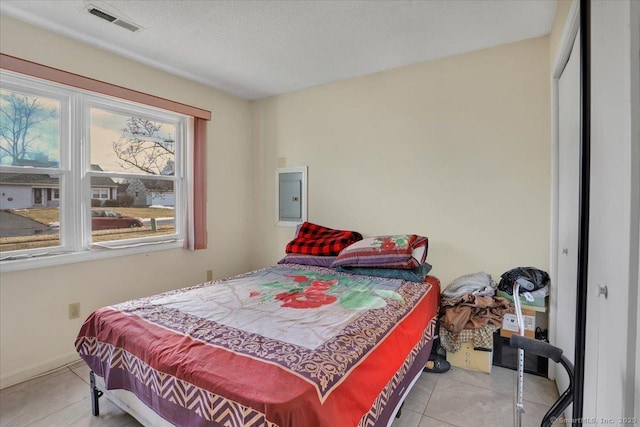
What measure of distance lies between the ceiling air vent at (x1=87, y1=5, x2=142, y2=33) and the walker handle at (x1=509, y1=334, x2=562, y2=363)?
2890mm

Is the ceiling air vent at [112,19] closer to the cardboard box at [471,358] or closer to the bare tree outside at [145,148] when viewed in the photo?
the bare tree outside at [145,148]

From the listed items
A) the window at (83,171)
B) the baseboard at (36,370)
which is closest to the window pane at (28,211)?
the window at (83,171)

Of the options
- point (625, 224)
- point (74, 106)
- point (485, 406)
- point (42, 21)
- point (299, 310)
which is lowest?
point (485, 406)

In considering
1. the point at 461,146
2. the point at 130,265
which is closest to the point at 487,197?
the point at 461,146

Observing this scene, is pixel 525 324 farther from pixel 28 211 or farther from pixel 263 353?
pixel 28 211

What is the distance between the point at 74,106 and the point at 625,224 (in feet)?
10.8

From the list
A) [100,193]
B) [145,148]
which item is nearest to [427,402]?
[100,193]

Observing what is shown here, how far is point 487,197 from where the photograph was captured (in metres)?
2.49

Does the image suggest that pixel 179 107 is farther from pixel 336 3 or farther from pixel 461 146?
pixel 461 146

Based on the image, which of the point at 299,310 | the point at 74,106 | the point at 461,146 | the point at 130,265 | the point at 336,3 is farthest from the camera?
the point at 130,265

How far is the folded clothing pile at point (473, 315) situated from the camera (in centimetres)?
218

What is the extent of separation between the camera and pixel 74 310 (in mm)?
2438

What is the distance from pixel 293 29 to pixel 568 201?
213 cm

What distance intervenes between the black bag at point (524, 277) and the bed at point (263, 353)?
634 millimetres
